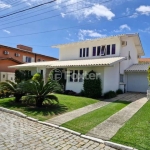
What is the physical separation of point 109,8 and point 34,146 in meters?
10.6

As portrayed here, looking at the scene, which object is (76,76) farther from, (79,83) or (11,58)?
(11,58)

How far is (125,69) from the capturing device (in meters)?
24.7

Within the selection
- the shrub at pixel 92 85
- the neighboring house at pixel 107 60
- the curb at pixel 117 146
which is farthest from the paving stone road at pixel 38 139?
the neighboring house at pixel 107 60

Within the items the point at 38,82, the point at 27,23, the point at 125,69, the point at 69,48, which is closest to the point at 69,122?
the point at 38,82

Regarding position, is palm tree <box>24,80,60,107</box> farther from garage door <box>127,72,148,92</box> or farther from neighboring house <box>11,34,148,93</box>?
garage door <box>127,72,148,92</box>

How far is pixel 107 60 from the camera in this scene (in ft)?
63.2

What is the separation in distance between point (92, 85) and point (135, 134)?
462 inches

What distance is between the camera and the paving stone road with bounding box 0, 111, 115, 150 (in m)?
5.90

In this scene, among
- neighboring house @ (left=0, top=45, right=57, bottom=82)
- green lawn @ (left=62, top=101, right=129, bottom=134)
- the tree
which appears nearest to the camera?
green lawn @ (left=62, top=101, right=129, bottom=134)

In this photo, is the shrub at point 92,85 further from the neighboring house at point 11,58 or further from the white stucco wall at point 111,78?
the neighboring house at point 11,58

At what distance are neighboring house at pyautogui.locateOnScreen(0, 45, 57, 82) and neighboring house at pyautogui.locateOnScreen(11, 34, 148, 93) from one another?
12.2 meters

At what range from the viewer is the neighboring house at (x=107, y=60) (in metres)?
19.9

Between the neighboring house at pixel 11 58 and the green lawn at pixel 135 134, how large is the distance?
100ft

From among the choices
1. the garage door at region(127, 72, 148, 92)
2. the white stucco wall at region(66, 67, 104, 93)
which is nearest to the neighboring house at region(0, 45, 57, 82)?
the white stucco wall at region(66, 67, 104, 93)
